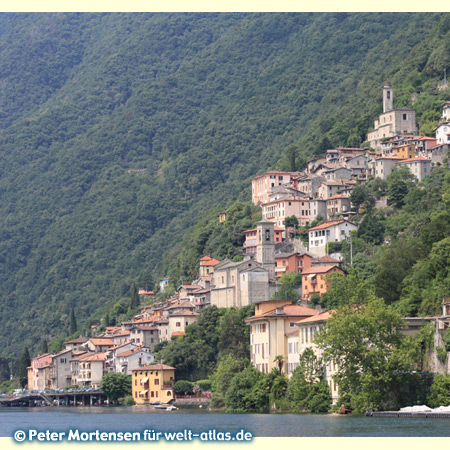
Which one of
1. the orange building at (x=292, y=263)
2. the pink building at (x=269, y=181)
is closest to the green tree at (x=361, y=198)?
the orange building at (x=292, y=263)

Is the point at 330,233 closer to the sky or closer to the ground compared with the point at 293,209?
closer to the ground

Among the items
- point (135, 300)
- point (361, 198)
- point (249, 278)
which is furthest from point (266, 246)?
point (135, 300)

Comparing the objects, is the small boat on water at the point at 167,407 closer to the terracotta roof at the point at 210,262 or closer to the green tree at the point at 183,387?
the green tree at the point at 183,387

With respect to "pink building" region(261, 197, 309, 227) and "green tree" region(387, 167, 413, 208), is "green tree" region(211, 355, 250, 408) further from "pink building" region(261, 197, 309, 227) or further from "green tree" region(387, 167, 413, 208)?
"pink building" region(261, 197, 309, 227)

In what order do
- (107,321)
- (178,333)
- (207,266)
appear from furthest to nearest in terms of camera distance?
(107,321) → (207,266) → (178,333)

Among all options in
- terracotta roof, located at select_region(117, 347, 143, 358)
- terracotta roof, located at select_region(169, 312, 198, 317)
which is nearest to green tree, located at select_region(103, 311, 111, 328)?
terracotta roof, located at select_region(117, 347, 143, 358)

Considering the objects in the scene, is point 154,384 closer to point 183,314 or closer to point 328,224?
point 183,314

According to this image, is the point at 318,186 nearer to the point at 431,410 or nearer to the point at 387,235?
the point at 387,235
